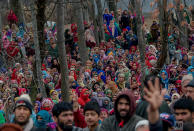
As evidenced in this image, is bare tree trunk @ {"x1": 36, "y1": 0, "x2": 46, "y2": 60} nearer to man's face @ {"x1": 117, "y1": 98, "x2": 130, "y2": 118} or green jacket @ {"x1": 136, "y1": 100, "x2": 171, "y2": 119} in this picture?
green jacket @ {"x1": 136, "y1": 100, "x2": 171, "y2": 119}

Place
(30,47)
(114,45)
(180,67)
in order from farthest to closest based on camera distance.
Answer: (114,45)
(30,47)
(180,67)

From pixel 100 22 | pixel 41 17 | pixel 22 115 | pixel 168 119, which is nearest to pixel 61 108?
pixel 22 115

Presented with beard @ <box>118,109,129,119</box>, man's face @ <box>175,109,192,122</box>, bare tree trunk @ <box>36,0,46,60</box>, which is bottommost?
man's face @ <box>175,109,192,122</box>

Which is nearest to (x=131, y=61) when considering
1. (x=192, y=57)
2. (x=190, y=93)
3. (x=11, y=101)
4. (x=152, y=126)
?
(x=192, y=57)

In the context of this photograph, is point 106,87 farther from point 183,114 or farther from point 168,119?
point 168,119

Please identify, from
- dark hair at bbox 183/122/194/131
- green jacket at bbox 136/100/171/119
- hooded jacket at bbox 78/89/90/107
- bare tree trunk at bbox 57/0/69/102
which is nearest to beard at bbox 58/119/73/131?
green jacket at bbox 136/100/171/119

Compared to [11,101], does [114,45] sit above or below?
above

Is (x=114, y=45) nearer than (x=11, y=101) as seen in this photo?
No

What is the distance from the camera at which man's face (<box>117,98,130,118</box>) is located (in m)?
6.33

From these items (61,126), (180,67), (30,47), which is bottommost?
(61,126)

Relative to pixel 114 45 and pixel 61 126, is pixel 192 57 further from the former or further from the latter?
pixel 61 126

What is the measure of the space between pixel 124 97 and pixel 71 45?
50.3 feet

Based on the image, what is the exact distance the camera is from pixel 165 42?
9.55 metres

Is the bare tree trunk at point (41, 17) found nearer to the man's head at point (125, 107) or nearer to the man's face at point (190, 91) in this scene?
the man's face at point (190, 91)
